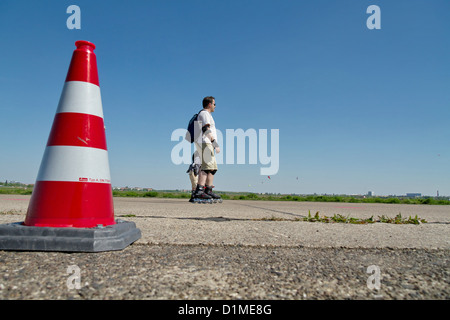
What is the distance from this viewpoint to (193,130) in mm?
5691

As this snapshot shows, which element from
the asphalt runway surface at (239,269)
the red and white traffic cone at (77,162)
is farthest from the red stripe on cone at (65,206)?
the asphalt runway surface at (239,269)

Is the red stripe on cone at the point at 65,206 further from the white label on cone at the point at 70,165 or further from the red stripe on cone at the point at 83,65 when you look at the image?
the red stripe on cone at the point at 83,65

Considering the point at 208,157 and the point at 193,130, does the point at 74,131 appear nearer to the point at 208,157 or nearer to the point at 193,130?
the point at 208,157

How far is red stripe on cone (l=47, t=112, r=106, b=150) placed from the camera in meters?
2.08

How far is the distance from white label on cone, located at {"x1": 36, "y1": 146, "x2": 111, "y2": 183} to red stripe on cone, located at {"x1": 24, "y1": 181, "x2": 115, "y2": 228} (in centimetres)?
4

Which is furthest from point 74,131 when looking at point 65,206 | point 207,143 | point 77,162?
point 207,143

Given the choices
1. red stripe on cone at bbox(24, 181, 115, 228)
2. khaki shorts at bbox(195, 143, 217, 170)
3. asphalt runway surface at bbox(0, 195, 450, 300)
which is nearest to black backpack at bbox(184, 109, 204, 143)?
A: khaki shorts at bbox(195, 143, 217, 170)

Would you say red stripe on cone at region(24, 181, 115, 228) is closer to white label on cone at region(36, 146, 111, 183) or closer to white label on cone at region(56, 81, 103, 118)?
white label on cone at region(36, 146, 111, 183)

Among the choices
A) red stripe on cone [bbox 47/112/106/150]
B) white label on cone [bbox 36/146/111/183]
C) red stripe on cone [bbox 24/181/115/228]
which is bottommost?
red stripe on cone [bbox 24/181/115/228]

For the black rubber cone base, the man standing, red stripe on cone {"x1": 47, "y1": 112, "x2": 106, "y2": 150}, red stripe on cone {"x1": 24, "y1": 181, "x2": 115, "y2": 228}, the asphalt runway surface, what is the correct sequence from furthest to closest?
the man standing, red stripe on cone {"x1": 47, "y1": 112, "x2": 106, "y2": 150}, red stripe on cone {"x1": 24, "y1": 181, "x2": 115, "y2": 228}, the black rubber cone base, the asphalt runway surface
